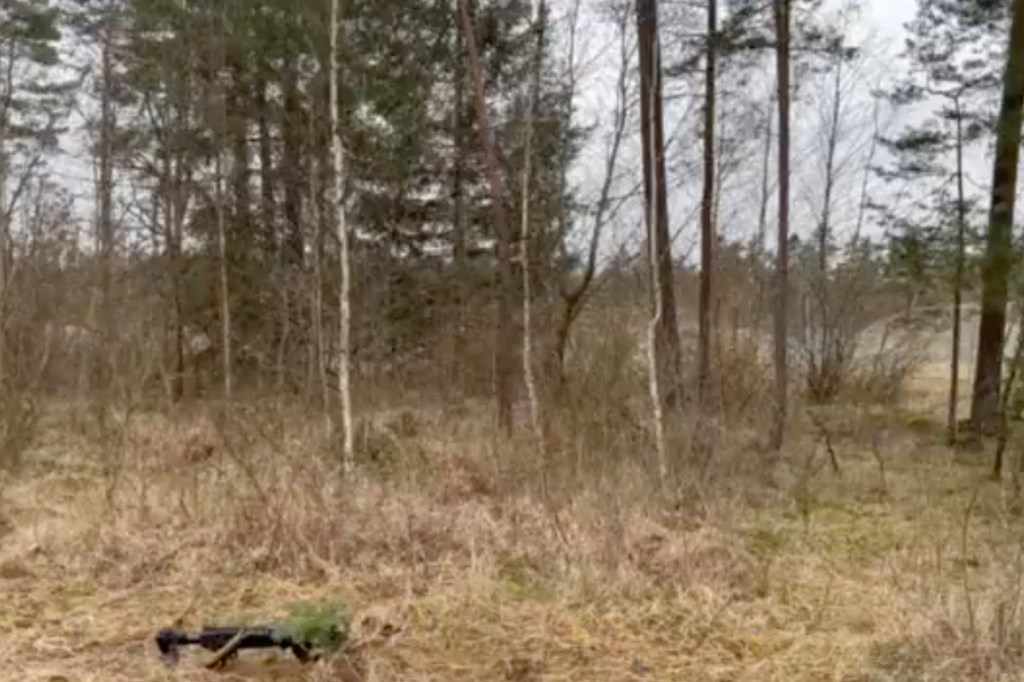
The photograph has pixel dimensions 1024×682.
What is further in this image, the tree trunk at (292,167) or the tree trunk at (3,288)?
the tree trunk at (292,167)

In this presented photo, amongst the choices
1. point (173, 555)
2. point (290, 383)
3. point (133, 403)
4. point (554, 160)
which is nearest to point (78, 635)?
point (173, 555)

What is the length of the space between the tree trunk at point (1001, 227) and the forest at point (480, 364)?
0.18 feet

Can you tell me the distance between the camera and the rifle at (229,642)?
151 inches

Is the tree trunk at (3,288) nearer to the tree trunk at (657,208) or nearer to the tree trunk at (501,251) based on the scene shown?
the tree trunk at (501,251)

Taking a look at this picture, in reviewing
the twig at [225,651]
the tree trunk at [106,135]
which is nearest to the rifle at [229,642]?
the twig at [225,651]

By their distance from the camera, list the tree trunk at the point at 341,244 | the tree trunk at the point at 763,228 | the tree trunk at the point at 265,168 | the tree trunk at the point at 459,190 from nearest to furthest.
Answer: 1. the tree trunk at the point at 341,244
2. the tree trunk at the point at 763,228
3. the tree trunk at the point at 265,168
4. the tree trunk at the point at 459,190

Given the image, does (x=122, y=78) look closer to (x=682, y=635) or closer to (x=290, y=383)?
(x=290, y=383)

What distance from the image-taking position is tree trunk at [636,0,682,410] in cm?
796

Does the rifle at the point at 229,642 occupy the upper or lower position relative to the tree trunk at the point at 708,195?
lower

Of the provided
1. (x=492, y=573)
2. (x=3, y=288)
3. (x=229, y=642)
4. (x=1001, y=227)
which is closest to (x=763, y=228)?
(x=1001, y=227)

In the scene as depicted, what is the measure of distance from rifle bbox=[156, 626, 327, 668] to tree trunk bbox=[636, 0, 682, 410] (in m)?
4.26

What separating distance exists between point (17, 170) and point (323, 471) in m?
8.66

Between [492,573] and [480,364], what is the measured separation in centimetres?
696

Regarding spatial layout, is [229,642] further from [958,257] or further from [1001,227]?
[958,257]
